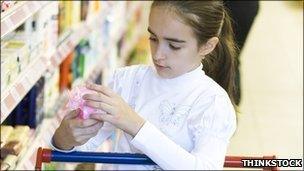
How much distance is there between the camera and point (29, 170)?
221 cm

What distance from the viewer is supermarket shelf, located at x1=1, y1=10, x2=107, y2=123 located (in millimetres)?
1877

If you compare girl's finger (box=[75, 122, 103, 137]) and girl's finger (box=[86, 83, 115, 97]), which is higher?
girl's finger (box=[86, 83, 115, 97])

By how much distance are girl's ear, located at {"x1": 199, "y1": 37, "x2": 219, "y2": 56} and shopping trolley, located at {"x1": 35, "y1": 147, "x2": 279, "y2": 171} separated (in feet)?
0.88

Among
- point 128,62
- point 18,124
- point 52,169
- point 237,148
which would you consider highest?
point 237,148

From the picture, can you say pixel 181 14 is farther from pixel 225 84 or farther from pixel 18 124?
pixel 18 124

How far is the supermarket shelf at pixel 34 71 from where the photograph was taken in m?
1.88

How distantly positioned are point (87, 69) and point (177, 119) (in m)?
2.01

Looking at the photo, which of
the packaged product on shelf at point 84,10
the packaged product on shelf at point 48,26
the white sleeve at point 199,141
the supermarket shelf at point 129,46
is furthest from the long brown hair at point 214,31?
the supermarket shelf at point 129,46

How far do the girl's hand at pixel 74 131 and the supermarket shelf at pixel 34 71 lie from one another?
0.59m

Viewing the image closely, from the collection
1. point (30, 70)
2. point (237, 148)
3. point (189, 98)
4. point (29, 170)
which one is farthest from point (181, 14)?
point (29, 170)

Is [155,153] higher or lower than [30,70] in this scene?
higher

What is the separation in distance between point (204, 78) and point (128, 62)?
11.1 ft

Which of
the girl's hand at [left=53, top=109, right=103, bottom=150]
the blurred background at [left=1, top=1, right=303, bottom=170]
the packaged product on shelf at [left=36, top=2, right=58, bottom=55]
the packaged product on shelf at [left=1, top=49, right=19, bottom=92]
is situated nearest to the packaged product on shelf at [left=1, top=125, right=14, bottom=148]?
the blurred background at [left=1, top=1, right=303, bottom=170]

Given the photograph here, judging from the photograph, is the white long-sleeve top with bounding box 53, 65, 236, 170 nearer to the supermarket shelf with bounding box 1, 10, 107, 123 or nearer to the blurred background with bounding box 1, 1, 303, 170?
the blurred background with bounding box 1, 1, 303, 170
